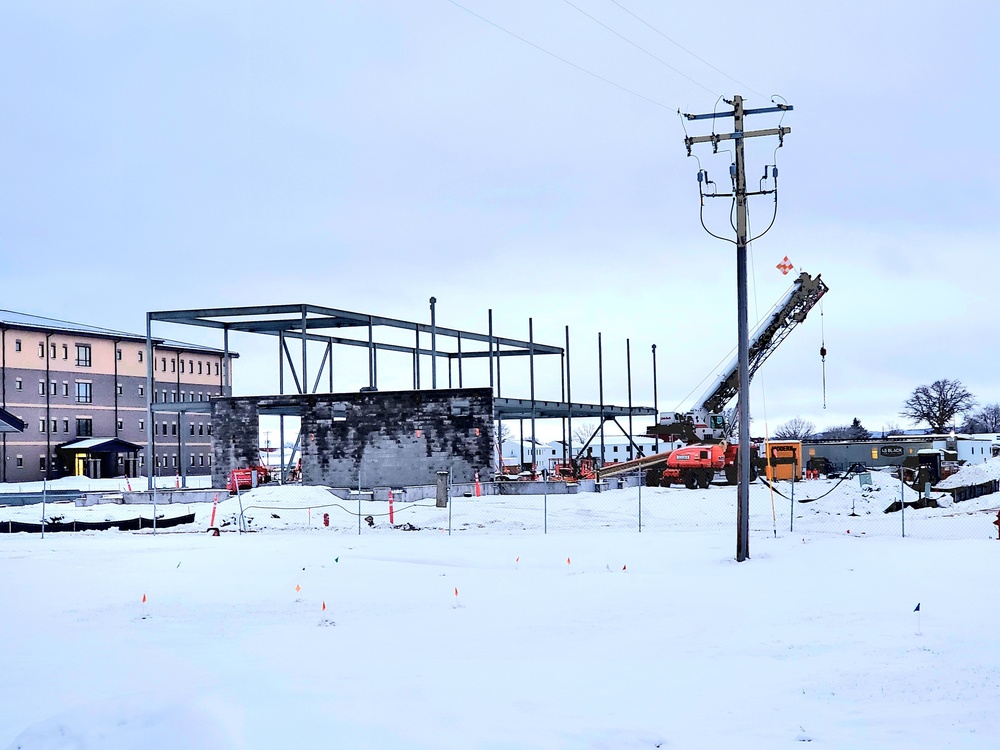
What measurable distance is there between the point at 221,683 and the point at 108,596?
7.15m

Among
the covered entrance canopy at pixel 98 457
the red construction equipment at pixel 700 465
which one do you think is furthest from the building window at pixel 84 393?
the red construction equipment at pixel 700 465

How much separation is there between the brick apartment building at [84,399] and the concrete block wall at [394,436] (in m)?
25.7

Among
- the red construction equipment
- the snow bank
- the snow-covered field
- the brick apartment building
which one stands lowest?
the snow bank

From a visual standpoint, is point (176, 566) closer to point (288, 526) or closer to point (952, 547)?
point (288, 526)

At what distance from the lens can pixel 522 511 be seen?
32.2 meters

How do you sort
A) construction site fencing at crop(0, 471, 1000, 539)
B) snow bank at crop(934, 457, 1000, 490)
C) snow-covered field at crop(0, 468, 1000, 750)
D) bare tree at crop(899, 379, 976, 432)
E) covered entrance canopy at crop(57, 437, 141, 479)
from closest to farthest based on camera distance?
snow-covered field at crop(0, 468, 1000, 750) < construction site fencing at crop(0, 471, 1000, 539) < snow bank at crop(934, 457, 1000, 490) < covered entrance canopy at crop(57, 437, 141, 479) < bare tree at crop(899, 379, 976, 432)

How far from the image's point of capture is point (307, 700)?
927cm

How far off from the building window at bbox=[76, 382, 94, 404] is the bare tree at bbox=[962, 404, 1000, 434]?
116m

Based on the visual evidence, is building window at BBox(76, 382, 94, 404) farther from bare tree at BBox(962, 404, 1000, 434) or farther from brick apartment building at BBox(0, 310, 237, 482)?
bare tree at BBox(962, 404, 1000, 434)

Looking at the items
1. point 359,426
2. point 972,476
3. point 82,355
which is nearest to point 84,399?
point 82,355

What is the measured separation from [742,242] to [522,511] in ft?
48.5

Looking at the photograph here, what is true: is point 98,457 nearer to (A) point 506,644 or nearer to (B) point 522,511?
(B) point 522,511

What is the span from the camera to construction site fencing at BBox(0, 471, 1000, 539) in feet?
91.2

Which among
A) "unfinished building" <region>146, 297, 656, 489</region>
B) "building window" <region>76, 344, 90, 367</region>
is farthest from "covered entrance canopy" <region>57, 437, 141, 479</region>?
"unfinished building" <region>146, 297, 656, 489</region>
